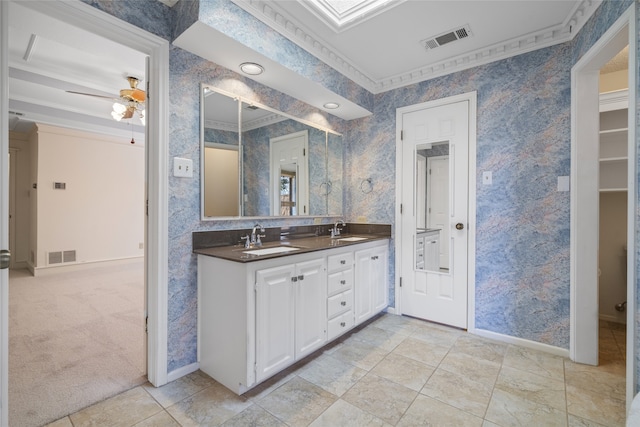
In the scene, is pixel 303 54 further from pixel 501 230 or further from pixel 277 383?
pixel 277 383

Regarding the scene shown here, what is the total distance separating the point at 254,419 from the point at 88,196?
561 cm

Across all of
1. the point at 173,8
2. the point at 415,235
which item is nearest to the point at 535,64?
the point at 415,235

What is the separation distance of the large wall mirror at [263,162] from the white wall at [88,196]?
4.57 meters

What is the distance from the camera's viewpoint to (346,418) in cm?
161

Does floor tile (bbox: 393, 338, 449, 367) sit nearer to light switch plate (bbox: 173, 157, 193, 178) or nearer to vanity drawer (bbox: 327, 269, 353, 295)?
vanity drawer (bbox: 327, 269, 353, 295)

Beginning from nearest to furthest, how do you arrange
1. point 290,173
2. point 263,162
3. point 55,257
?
1. point 263,162
2. point 290,173
3. point 55,257

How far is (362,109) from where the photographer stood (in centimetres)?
322

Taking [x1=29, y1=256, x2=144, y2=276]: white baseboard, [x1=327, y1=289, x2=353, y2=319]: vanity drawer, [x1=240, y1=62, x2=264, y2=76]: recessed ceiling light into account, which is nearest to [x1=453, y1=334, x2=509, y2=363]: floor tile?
[x1=327, y1=289, x2=353, y2=319]: vanity drawer

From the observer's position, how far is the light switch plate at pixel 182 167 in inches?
77.6

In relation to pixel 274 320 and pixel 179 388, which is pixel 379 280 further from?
pixel 179 388

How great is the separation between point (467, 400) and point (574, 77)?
2431mm

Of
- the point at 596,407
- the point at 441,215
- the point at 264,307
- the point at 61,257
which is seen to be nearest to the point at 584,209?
the point at 441,215

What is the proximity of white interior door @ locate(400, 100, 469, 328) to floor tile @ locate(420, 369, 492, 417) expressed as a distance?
3.00 ft

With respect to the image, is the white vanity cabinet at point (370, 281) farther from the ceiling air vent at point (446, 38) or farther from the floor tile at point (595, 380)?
the ceiling air vent at point (446, 38)
